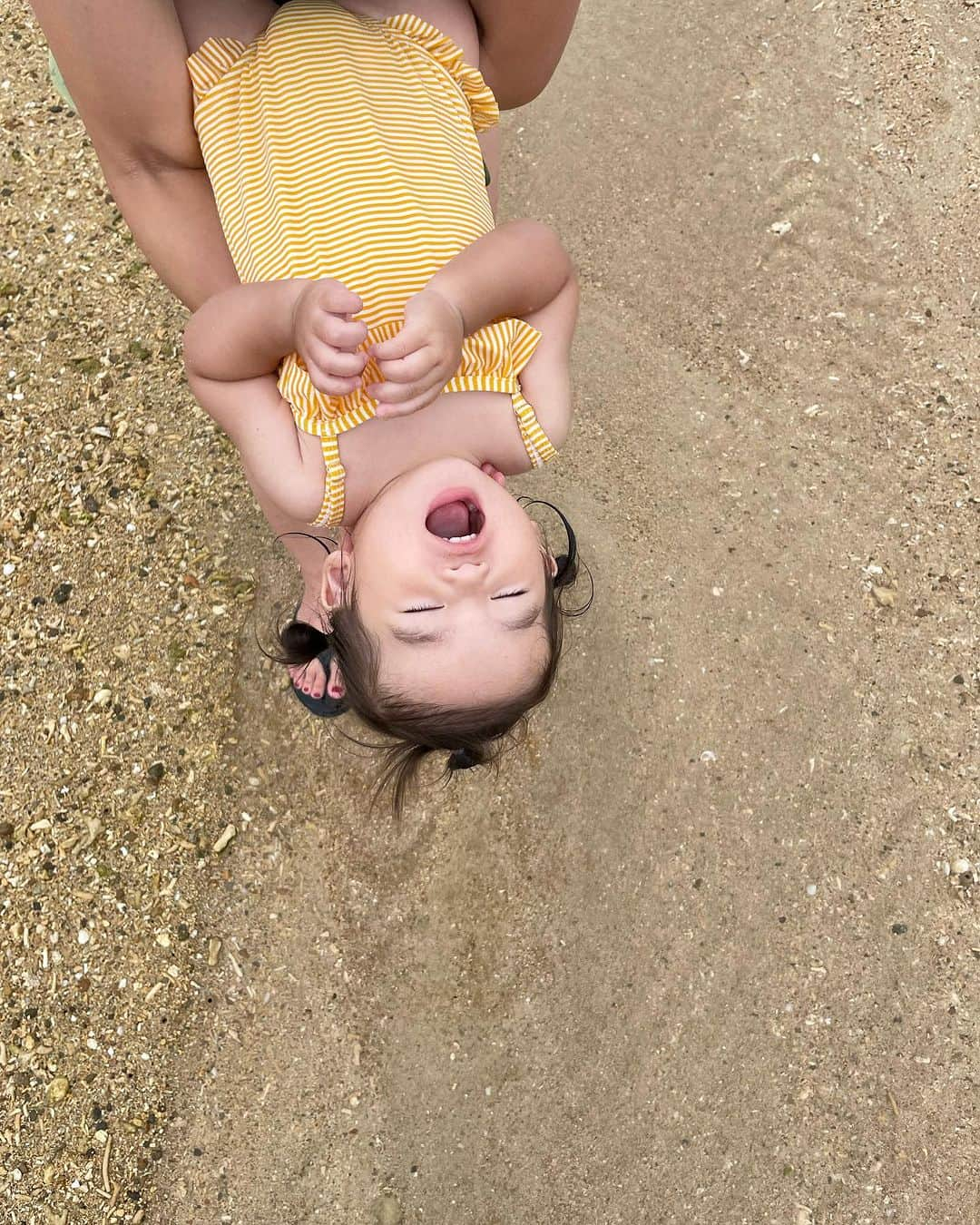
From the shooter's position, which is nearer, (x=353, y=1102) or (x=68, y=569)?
(x=353, y=1102)

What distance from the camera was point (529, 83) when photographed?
84.6 inches

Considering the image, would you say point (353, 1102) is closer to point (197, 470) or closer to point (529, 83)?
point (197, 470)

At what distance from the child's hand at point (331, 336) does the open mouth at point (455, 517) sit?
0.81ft

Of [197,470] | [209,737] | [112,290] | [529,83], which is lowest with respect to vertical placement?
[209,737]

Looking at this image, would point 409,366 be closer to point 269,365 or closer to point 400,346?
point 400,346

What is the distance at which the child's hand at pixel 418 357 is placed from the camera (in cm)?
157

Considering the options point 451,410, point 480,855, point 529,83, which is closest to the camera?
point 451,410

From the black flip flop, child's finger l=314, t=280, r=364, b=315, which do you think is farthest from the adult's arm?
the black flip flop

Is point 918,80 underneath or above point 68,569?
above

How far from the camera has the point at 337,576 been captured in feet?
5.95

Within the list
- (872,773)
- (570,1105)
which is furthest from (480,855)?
(872,773)

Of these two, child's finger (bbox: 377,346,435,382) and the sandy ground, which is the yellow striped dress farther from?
the sandy ground

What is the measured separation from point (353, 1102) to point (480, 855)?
2.02ft

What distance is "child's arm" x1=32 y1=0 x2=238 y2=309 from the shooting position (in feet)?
5.52
